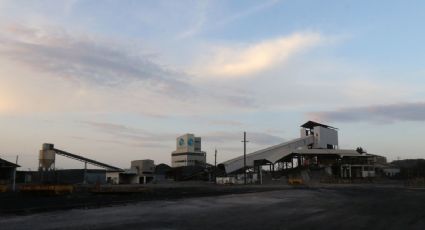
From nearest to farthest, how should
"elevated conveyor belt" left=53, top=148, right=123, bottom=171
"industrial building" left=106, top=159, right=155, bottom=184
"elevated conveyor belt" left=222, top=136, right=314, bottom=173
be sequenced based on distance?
"elevated conveyor belt" left=53, top=148, right=123, bottom=171 → "elevated conveyor belt" left=222, top=136, right=314, bottom=173 → "industrial building" left=106, top=159, right=155, bottom=184

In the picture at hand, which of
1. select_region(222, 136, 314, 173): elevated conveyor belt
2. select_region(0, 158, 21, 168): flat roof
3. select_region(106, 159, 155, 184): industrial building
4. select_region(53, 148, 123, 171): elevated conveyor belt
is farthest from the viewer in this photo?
select_region(106, 159, 155, 184): industrial building

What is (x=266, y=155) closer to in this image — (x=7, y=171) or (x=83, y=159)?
(x=83, y=159)

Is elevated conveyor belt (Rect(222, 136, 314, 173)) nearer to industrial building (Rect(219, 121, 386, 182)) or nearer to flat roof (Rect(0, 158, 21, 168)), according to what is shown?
industrial building (Rect(219, 121, 386, 182))

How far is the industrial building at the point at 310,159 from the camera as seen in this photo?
450ft

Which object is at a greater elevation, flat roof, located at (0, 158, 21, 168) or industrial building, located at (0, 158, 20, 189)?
flat roof, located at (0, 158, 21, 168)

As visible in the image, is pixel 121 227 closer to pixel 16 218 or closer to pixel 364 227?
pixel 16 218

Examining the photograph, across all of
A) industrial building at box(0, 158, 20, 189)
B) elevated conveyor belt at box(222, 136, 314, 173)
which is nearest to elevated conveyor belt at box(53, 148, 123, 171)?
industrial building at box(0, 158, 20, 189)

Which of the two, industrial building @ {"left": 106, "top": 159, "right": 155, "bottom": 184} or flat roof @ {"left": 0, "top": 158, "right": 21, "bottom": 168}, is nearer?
flat roof @ {"left": 0, "top": 158, "right": 21, "bottom": 168}

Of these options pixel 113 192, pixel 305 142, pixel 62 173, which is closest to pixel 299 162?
pixel 305 142

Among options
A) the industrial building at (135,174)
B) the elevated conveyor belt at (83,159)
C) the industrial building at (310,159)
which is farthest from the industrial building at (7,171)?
the industrial building at (310,159)

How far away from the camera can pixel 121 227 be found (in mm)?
19109

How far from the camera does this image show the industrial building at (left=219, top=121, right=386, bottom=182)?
13712 centimetres

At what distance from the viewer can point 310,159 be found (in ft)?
467

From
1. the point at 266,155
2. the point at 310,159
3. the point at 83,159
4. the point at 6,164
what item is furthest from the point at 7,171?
the point at 310,159
